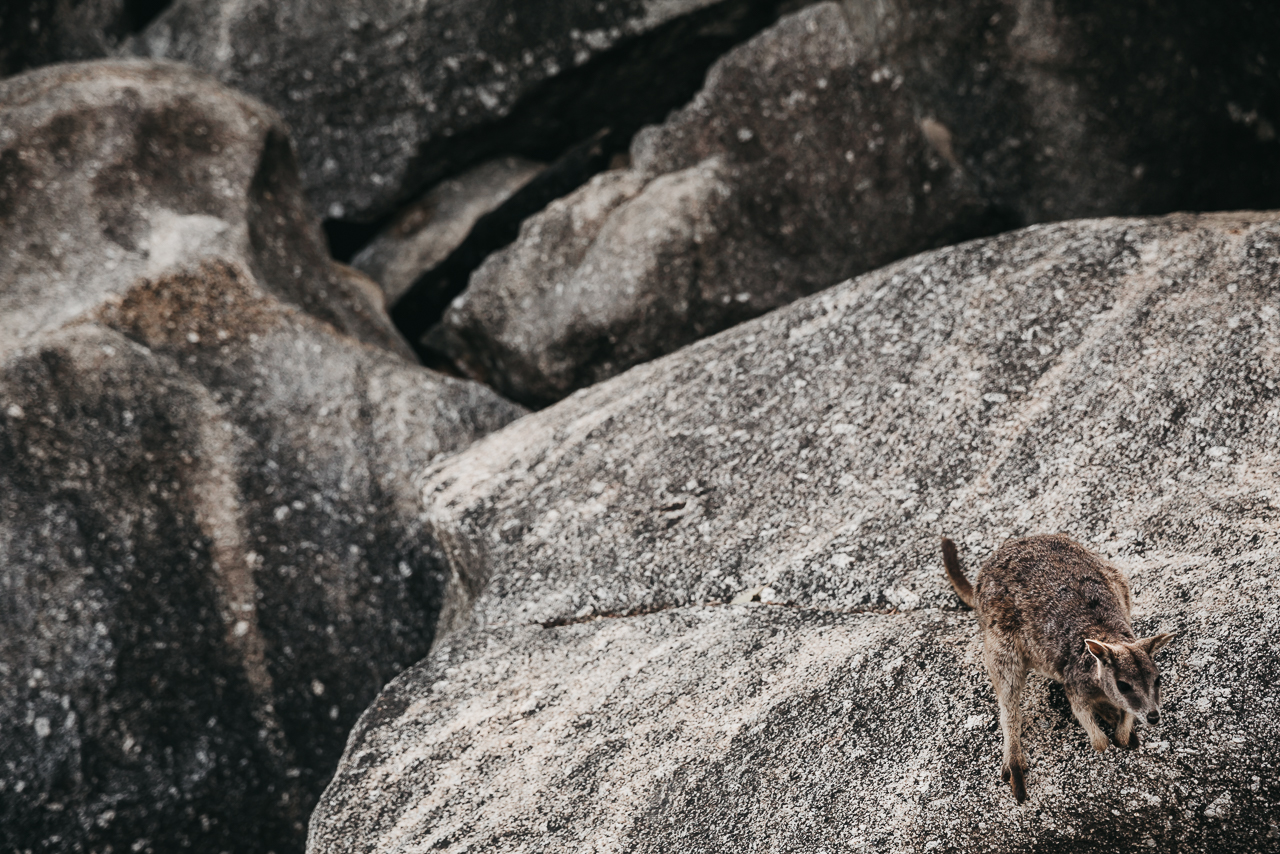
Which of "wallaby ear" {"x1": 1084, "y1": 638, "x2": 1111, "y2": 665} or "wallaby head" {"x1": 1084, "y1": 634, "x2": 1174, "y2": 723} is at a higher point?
"wallaby ear" {"x1": 1084, "y1": 638, "x2": 1111, "y2": 665}

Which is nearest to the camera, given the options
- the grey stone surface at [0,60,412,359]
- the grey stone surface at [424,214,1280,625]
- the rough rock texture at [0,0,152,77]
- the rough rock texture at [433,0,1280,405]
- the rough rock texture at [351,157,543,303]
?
the grey stone surface at [424,214,1280,625]

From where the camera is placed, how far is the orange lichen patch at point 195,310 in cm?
915

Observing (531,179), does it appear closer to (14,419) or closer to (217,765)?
(14,419)

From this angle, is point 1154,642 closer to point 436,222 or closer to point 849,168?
point 849,168

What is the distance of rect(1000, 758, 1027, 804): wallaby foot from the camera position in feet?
15.3

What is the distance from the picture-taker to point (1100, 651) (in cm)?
439

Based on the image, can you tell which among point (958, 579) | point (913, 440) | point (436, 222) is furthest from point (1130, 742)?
point (436, 222)

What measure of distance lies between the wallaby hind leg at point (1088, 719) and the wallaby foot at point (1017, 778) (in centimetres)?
33

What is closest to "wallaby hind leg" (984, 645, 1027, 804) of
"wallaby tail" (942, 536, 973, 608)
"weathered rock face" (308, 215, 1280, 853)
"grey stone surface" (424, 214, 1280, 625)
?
"weathered rock face" (308, 215, 1280, 853)

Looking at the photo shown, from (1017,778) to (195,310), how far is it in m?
8.00

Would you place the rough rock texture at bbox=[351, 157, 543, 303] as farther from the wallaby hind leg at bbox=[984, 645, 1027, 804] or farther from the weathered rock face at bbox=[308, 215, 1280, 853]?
the wallaby hind leg at bbox=[984, 645, 1027, 804]

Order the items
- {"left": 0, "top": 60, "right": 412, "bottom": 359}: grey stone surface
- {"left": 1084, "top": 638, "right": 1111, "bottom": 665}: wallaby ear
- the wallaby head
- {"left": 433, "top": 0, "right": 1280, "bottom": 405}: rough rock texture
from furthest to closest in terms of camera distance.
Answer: {"left": 433, "top": 0, "right": 1280, "bottom": 405}: rough rock texture
{"left": 0, "top": 60, "right": 412, "bottom": 359}: grey stone surface
{"left": 1084, "top": 638, "right": 1111, "bottom": 665}: wallaby ear
the wallaby head

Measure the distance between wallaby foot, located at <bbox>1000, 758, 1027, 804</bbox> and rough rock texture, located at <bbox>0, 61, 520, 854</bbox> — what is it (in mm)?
5664

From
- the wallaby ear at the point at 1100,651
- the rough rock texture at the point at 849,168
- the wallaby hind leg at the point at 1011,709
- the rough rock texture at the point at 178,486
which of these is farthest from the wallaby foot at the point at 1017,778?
the rough rock texture at the point at 849,168
